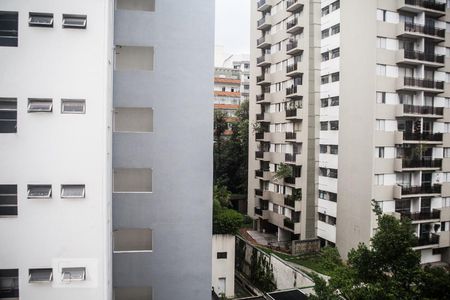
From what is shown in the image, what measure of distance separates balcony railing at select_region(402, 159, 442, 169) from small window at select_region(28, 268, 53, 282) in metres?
19.1

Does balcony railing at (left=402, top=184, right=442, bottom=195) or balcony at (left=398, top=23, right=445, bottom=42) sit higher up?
balcony at (left=398, top=23, right=445, bottom=42)

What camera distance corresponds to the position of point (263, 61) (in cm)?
2975

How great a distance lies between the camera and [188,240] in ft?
33.1

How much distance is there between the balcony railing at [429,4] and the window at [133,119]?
17.9 meters

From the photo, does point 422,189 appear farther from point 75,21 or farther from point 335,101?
point 75,21

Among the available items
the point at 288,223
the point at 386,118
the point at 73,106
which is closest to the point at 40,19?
the point at 73,106


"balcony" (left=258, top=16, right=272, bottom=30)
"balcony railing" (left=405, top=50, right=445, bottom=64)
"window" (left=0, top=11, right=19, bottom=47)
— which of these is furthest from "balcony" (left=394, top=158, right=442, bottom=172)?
"window" (left=0, top=11, right=19, bottom=47)

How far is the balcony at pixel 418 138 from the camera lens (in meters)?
20.3

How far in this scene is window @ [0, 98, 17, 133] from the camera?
7.89 m

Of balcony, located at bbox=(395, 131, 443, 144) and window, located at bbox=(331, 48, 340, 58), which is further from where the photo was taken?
window, located at bbox=(331, 48, 340, 58)

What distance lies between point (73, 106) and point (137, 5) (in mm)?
4024

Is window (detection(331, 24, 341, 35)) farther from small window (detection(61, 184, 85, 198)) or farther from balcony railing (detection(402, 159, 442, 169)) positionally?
small window (detection(61, 184, 85, 198))

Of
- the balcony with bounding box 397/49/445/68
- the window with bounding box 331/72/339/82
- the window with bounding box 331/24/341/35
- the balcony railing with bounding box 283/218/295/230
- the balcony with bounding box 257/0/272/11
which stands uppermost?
the balcony with bounding box 257/0/272/11

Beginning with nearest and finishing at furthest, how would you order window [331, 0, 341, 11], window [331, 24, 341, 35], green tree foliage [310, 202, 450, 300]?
green tree foliage [310, 202, 450, 300]
window [331, 0, 341, 11]
window [331, 24, 341, 35]
